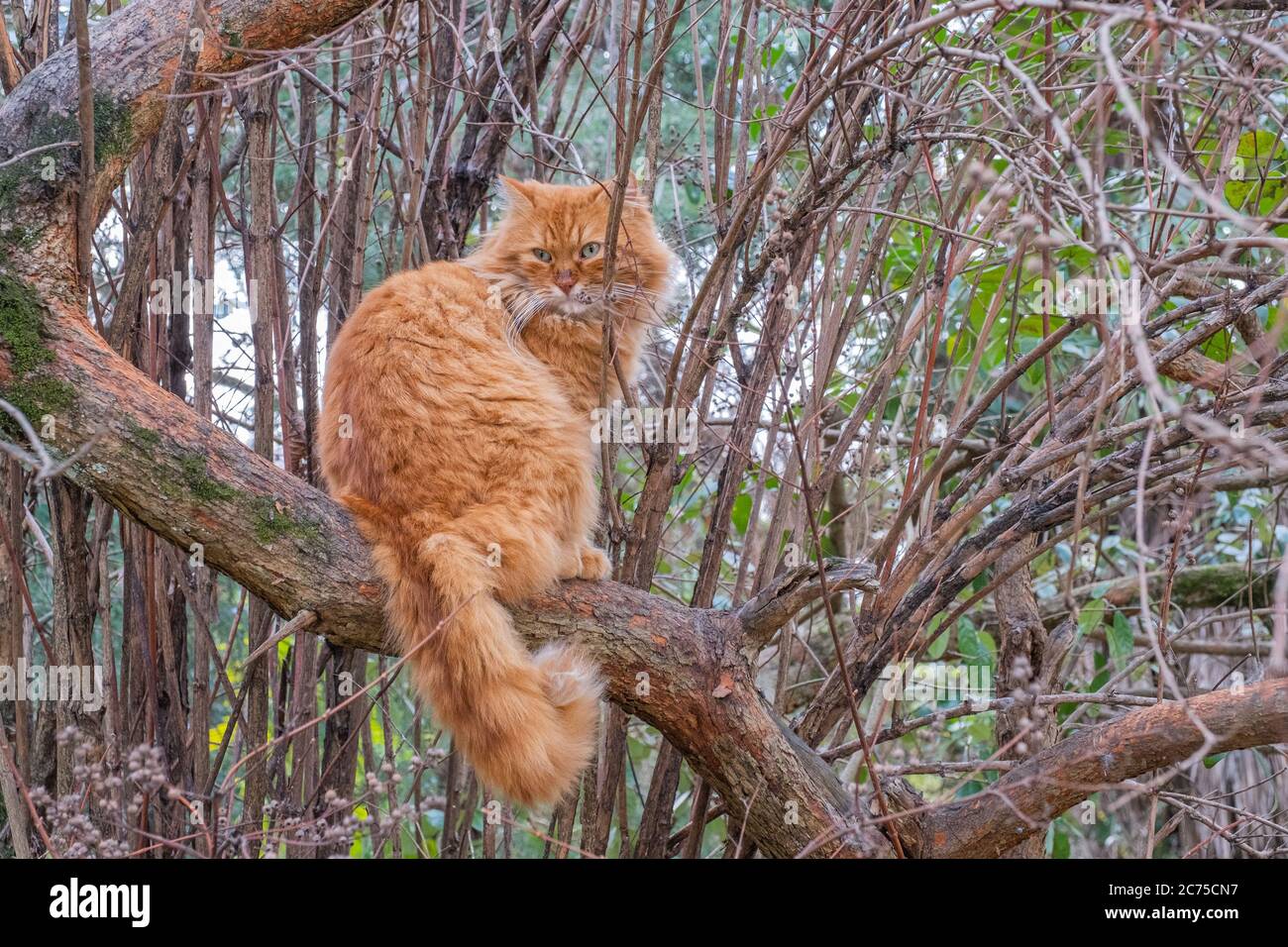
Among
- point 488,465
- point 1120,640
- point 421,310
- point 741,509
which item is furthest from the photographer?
point 741,509

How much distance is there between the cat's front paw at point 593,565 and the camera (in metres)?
2.44

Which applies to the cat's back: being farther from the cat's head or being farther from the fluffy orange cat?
the cat's head

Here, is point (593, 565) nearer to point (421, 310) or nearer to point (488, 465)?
point (488, 465)

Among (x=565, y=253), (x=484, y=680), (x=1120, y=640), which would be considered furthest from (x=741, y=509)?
(x=484, y=680)

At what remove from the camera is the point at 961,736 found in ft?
13.7

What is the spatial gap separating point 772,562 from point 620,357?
667 millimetres

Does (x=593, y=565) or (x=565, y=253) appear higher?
(x=565, y=253)

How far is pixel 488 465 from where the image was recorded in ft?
8.00

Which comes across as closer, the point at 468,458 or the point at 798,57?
the point at 468,458

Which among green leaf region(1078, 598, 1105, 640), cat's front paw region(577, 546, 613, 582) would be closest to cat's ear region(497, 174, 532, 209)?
cat's front paw region(577, 546, 613, 582)

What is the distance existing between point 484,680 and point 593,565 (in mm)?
420

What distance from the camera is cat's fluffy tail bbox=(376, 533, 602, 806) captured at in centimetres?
216
